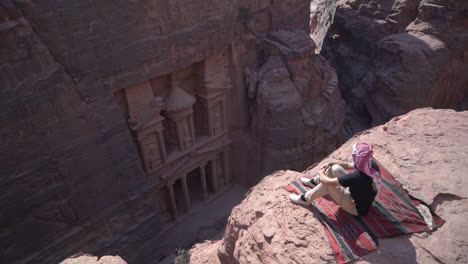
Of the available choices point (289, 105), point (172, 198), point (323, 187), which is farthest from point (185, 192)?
point (323, 187)

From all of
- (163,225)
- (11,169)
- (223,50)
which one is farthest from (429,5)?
(11,169)

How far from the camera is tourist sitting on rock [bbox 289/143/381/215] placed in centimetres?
413

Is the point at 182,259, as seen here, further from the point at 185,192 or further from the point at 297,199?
the point at 185,192

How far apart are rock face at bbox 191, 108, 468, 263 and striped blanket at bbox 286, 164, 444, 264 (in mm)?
94

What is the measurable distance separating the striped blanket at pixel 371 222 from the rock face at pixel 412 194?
0.09 meters

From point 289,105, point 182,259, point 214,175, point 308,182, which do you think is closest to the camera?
point 308,182

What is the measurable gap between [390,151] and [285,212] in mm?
2086

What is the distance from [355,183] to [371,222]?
629 millimetres

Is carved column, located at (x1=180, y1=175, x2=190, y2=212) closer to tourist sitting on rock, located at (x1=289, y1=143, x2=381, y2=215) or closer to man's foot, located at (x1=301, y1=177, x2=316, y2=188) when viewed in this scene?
man's foot, located at (x1=301, y1=177, x2=316, y2=188)

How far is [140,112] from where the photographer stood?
30.2 ft

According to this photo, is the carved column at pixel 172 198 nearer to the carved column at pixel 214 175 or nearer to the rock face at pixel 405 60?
the carved column at pixel 214 175

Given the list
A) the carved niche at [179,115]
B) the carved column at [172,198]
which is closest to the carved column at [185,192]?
the carved column at [172,198]

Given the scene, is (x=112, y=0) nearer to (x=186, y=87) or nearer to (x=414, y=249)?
(x=186, y=87)

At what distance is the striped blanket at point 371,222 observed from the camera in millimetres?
4117
